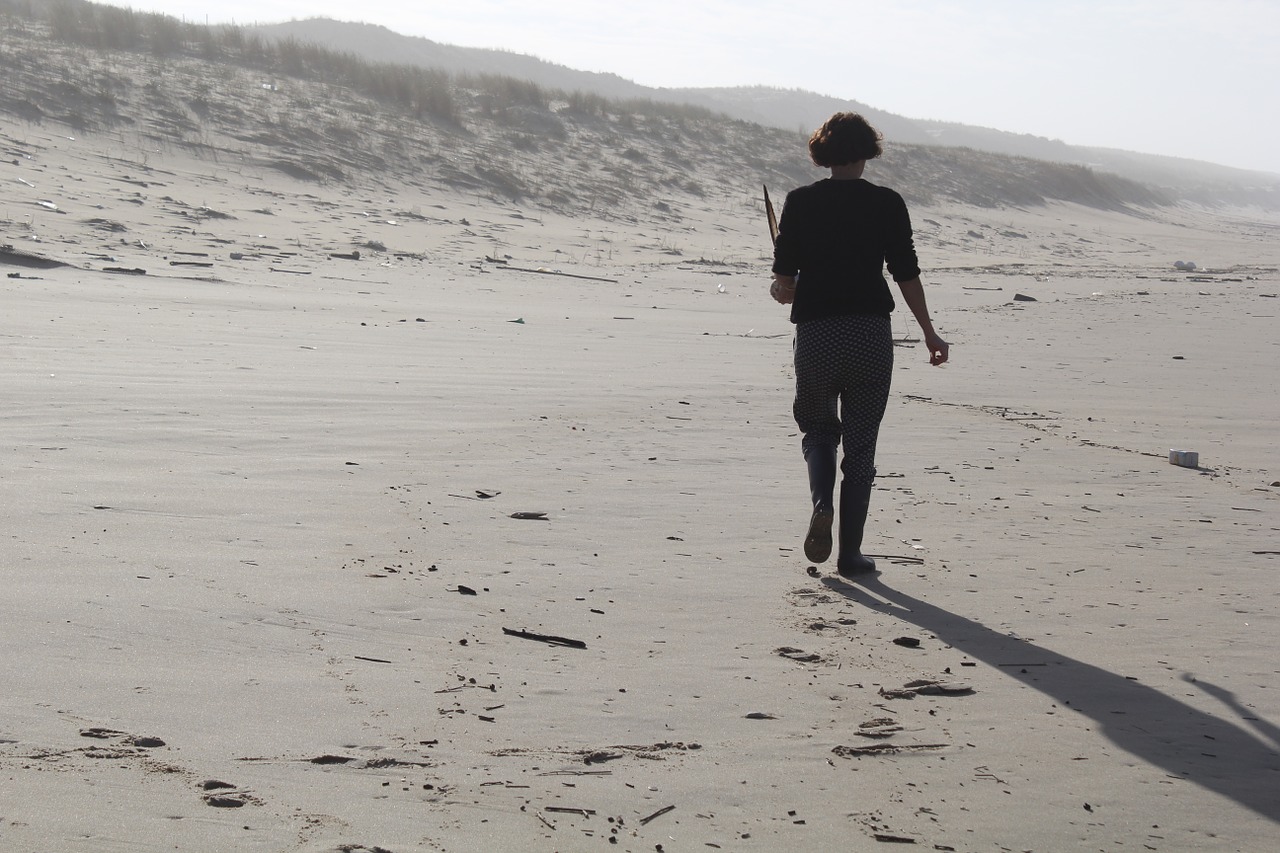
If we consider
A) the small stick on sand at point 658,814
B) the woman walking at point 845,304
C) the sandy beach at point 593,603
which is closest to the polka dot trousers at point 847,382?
the woman walking at point 845,304

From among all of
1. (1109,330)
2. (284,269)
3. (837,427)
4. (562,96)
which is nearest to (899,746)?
(837,427)

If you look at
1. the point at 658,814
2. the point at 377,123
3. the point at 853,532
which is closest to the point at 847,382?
the point at 853,532

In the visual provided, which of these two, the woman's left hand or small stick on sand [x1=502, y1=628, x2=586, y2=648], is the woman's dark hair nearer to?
the woman's left hand

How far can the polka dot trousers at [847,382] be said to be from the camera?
3789mm

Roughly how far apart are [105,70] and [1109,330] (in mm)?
17163

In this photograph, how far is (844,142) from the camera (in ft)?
12.4

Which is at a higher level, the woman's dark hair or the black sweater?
the woman's dark hair

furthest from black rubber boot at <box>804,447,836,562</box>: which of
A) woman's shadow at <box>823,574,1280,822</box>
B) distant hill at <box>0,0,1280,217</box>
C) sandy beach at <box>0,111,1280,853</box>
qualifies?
distant hill at <box>0,0,1280,217</box>

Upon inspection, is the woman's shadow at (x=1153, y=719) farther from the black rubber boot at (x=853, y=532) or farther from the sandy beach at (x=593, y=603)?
the black rubber boot at (x=853, y=532)

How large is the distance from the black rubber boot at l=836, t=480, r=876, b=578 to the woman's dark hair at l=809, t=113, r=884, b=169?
100cm

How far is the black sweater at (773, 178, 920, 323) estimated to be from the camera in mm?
3777

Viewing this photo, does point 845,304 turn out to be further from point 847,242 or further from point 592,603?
point 592,603

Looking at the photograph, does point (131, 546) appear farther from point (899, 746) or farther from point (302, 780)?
point (899, 746)

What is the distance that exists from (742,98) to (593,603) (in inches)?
4005
